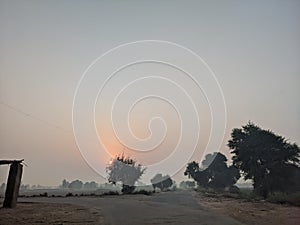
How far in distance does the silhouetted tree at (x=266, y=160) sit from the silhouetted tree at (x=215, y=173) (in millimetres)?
18864

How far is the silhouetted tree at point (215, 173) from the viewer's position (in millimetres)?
61219

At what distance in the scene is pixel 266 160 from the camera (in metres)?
34.8

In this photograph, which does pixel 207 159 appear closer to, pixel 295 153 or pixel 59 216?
pixel 295 153

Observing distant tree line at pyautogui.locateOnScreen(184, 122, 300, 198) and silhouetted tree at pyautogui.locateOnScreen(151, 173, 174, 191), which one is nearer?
distant tree line at pyautogui.locateOnScreen(184, 122, 300, 198)

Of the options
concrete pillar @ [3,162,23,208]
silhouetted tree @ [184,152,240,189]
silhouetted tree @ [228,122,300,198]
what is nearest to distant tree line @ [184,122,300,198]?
silhouetted tree @ [228,122,300,198]

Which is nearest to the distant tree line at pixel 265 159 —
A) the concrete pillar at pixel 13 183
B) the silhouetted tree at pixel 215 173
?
the silhouetted tree at pixel 215 173

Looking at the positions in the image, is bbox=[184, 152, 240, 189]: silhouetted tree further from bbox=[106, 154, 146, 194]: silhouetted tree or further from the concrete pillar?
the concrete pillar

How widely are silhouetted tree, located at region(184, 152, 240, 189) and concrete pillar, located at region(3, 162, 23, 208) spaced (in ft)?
134

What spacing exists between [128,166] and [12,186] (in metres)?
36.2

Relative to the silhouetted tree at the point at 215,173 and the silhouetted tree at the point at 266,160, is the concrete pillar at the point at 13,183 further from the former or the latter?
the silhouetted tree at the point at 215,173

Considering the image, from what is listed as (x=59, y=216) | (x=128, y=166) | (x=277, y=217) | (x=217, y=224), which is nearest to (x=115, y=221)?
(x=59, y=216)

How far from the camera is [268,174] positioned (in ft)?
112

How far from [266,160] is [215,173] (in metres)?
31.0

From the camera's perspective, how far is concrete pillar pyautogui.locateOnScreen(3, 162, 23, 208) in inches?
762
